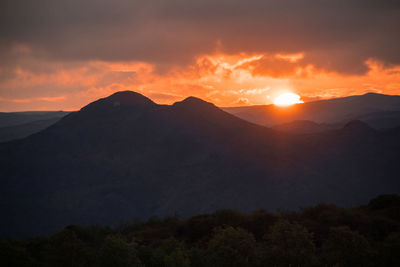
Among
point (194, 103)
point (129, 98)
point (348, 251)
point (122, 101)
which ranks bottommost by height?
point (348, 251)

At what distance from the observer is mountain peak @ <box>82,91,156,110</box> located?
174m

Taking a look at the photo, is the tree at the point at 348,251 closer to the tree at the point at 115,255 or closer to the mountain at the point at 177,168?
the tree at the point at 115,255

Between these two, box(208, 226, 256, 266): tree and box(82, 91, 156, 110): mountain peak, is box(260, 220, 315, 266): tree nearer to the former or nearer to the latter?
box(208, 226, 256, 266): tree

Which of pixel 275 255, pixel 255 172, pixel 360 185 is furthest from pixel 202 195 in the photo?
pixel 275 255

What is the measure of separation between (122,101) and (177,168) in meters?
63.4

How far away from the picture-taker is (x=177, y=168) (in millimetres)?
132875

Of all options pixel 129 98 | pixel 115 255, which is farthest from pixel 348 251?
pixel 129 98

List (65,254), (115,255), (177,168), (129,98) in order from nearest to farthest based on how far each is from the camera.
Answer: (115,255) < (65,254) < (177,168) < (129,98)

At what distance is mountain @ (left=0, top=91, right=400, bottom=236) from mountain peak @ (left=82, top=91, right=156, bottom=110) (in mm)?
8641

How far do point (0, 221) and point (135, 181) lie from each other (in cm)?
4865

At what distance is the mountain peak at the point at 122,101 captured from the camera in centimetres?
17438

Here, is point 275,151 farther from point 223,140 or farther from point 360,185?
point 360,185

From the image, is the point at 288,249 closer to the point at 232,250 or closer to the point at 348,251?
the point at 232,250

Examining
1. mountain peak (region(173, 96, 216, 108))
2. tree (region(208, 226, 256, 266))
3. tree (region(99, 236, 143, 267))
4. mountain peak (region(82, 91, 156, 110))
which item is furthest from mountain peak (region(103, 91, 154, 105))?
tree (region(99, 236, 143, 267))
